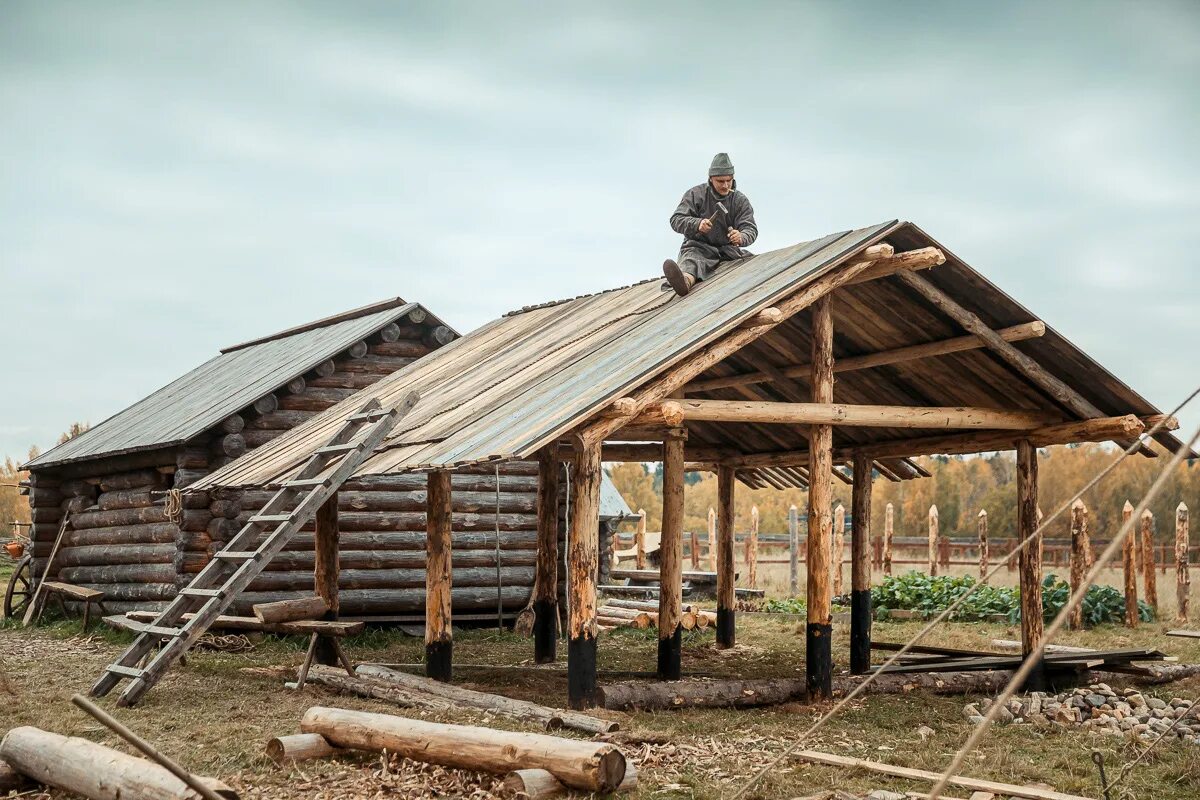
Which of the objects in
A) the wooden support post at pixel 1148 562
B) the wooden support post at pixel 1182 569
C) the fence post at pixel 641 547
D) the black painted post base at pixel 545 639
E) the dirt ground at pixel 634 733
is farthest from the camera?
the fence post at pixel 641 547

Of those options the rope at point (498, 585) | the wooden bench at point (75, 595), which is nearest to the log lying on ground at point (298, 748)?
the rope at point (498, 585)

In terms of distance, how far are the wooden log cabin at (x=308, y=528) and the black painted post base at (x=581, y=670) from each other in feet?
24.5

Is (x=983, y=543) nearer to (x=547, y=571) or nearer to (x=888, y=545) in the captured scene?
(x=888, y=545)

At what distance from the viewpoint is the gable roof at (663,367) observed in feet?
33.4

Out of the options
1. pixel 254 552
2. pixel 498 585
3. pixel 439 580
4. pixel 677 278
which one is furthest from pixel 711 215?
pixel 498 585

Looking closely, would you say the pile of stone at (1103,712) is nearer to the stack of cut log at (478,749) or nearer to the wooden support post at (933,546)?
the stack of cut log at (478,749)

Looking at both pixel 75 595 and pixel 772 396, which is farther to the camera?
pixel 75 595

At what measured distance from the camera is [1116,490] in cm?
4750

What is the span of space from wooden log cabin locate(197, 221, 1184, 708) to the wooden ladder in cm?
23

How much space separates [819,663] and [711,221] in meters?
Answer: 5.19

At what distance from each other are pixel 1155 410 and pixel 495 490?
10193mm

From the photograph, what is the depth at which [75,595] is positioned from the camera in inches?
750

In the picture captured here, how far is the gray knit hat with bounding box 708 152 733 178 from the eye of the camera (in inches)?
537

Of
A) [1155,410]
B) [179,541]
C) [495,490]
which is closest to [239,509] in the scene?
[179,541]
